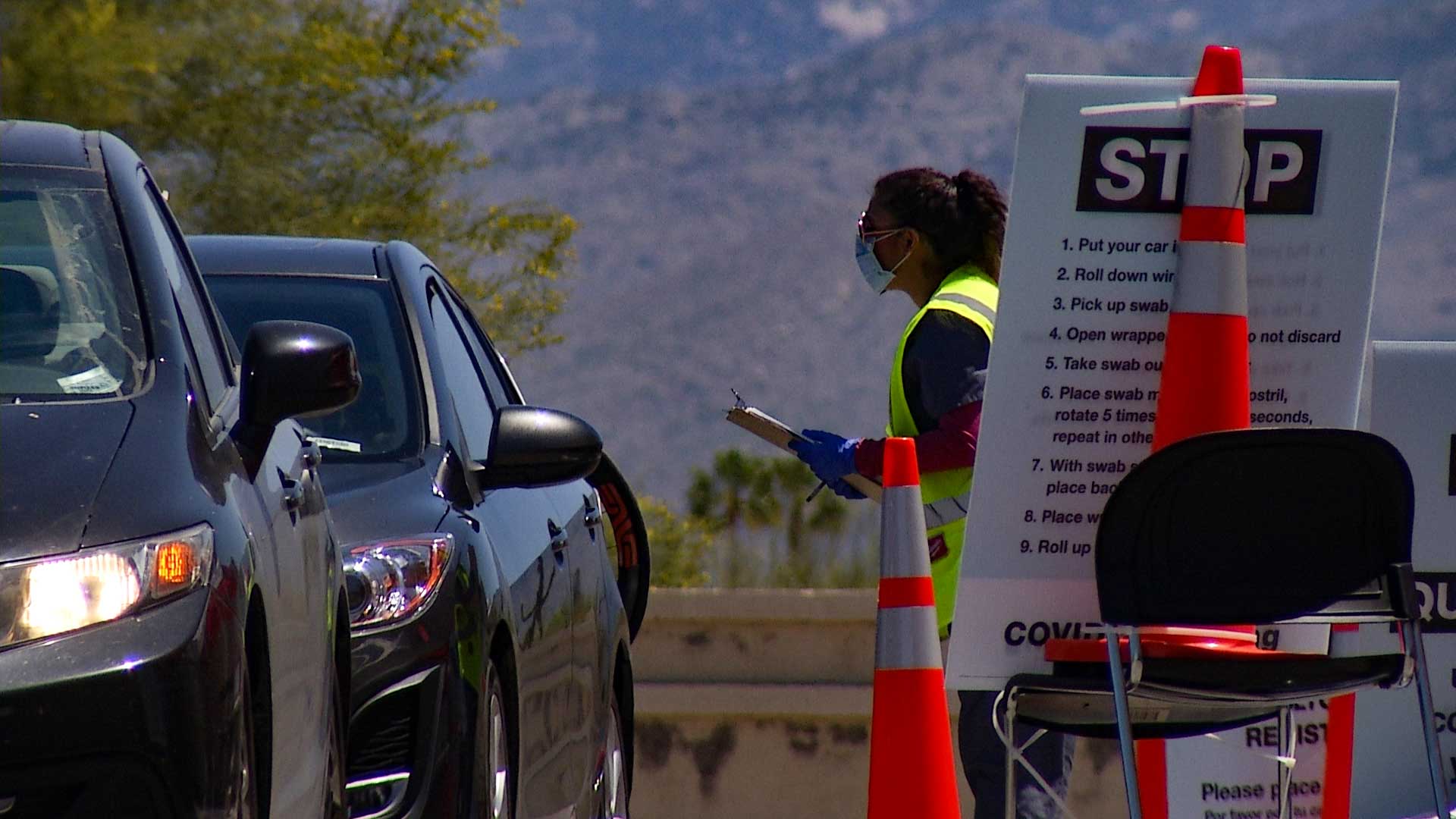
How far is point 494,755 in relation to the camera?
496cm

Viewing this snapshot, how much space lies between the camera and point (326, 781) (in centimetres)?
391

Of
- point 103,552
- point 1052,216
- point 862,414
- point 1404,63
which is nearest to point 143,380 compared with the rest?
point 103,552

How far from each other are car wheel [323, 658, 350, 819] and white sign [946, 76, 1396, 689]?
4.12ft

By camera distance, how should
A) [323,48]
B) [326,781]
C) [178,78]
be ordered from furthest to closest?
[178,78] → [323,48] → [326,781]

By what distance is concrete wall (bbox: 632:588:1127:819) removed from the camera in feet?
29.3

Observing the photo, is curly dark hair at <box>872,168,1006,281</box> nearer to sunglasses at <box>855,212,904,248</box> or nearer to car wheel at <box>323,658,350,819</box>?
sunglasses at <box>855,212,904,248</box>

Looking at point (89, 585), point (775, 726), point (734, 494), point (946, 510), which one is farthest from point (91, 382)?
point (734, 494)

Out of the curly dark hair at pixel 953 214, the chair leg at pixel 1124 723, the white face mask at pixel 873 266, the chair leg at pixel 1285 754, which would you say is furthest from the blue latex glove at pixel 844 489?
the chair leg at pixel 1124 723

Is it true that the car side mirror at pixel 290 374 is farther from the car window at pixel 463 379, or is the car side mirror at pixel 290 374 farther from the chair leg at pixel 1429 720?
the chair leg at pixel 1429 720

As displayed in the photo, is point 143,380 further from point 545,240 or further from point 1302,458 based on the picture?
point 545,240

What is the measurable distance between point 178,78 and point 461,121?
2.48 meters

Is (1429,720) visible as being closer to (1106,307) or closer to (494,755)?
(1106,307)

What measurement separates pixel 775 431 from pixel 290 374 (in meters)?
2.55

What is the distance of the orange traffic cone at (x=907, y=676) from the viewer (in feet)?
16.7
